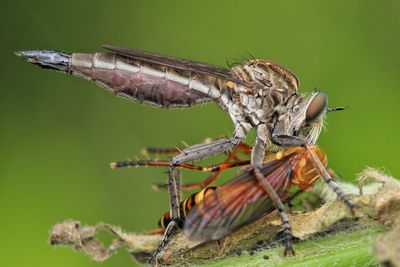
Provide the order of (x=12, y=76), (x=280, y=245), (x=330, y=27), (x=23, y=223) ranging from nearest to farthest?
(x=280, y=245), (x=23, y=223), (x=12, y=76), (x=330, y=27)

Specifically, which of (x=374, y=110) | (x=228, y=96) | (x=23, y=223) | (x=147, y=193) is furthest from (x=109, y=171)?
(x=374, y=110)

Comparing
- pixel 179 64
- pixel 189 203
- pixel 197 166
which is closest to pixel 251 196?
pixel 189 203

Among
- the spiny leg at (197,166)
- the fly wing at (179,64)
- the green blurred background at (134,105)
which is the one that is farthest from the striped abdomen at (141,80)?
the spiny leg at (197,166)

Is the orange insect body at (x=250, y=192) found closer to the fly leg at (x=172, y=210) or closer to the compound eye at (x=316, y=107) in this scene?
the fly leg at (x=172, y=210)

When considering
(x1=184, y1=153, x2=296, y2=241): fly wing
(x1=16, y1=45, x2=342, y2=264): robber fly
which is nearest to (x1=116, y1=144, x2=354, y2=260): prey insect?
(x1=184, y1=153, x2=296, y2=241): fly wing

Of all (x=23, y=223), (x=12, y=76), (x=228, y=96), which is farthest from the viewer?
(x=12, y=76)

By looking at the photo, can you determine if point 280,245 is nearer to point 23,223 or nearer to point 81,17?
point 23,223

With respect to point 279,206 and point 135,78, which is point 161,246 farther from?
point 135,78

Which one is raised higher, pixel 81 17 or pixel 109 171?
pixel 81 17
